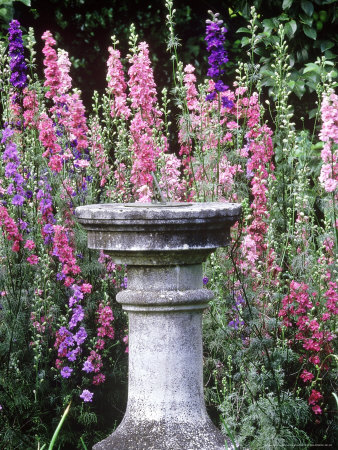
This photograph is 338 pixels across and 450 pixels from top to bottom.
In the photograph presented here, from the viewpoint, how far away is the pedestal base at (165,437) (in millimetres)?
2707

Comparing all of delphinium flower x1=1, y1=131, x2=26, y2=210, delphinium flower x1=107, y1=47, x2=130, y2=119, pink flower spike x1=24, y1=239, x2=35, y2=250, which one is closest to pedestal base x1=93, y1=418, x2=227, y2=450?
pink flower spike x1=24, y1=239, x2=35, y2=250

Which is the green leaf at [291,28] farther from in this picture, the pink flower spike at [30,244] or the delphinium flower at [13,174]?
the pink flower spike at [30,244]

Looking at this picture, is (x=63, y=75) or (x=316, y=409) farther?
(x=63, y=75)

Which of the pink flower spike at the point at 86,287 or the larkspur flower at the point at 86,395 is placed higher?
the pink flower spike at the point at 86,287

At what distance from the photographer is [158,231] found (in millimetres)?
2617

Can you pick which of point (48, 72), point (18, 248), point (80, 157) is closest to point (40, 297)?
point (18, 248)

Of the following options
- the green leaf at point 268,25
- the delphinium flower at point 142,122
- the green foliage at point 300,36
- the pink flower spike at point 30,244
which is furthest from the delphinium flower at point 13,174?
the green leaf at point 268,25

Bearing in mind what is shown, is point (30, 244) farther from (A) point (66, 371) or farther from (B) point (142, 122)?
(B) point (142, 122)

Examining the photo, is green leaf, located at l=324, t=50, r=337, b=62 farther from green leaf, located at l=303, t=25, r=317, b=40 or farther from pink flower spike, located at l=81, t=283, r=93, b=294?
pink flower spike, located at l=81, t=283, r=93, b=294

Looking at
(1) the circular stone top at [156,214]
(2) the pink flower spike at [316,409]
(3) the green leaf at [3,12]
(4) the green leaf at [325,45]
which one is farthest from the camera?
(4) the green leaf at [325,45]

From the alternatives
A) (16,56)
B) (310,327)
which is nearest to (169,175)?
(16,56)

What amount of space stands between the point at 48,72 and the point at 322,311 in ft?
6.04

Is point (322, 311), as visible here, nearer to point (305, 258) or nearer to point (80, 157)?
point (305, 258)

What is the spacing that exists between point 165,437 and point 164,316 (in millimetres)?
438
